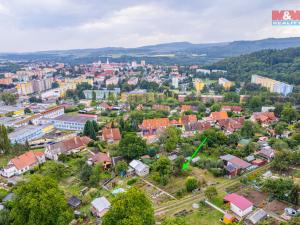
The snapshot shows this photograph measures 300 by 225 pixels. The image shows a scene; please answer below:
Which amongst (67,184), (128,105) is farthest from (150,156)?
(128,105)

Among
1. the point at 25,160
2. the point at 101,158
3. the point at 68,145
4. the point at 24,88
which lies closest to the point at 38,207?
the point at 101,158

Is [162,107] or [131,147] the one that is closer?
[131,147]

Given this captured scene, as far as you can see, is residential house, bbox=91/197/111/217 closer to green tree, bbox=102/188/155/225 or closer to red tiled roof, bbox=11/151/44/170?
green tree, bbox=102/188/155/225

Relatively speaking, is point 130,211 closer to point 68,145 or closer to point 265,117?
point 68,145

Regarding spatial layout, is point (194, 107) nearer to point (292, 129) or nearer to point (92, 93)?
point (292, 129)

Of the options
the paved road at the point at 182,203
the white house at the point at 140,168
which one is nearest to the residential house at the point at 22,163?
the white house at the point at 140,168

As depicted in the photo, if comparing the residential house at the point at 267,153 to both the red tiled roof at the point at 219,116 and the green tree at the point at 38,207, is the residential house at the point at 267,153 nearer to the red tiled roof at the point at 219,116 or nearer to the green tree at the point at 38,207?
the red tiled roof at the point at 219,116
